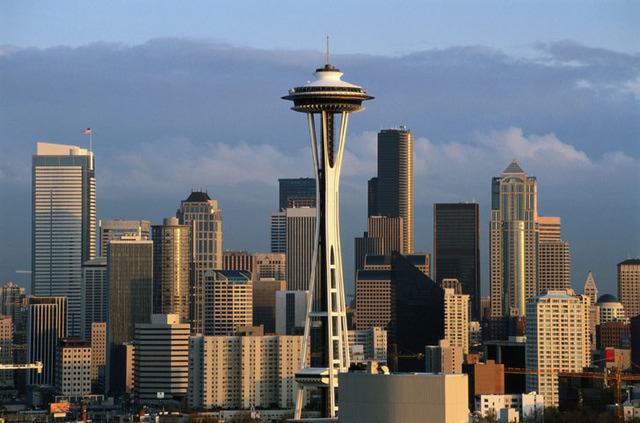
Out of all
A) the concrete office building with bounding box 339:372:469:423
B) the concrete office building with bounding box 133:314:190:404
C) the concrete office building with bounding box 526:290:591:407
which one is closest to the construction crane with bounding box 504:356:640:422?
the concrete office building with bounding box 526:290:591:407

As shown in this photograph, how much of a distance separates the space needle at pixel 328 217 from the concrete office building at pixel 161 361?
261ft

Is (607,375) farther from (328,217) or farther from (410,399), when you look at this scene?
(410,399)

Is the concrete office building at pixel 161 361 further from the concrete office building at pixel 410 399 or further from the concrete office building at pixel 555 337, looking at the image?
the concrete office building at pixel 410 399

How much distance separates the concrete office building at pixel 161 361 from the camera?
598ft

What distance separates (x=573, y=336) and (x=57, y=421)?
5376 centimetres

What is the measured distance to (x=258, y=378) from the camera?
6629 inches

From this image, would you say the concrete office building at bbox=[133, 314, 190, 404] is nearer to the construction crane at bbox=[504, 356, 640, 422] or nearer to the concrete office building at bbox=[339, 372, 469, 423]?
the construction crane at bbox=[504, 356, 640, 422]

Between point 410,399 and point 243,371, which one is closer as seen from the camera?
point 410,399

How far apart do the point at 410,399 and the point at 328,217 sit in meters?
45.3

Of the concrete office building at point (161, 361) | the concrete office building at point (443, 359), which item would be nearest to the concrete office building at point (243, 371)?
the concrete office building at point (161, 361)

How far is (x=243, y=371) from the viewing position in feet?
552

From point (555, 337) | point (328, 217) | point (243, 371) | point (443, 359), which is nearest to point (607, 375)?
point (555, 337)

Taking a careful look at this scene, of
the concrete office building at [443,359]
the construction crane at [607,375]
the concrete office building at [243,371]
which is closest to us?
the construction crane at [607,375]

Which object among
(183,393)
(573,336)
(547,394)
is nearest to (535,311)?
(573,336)
